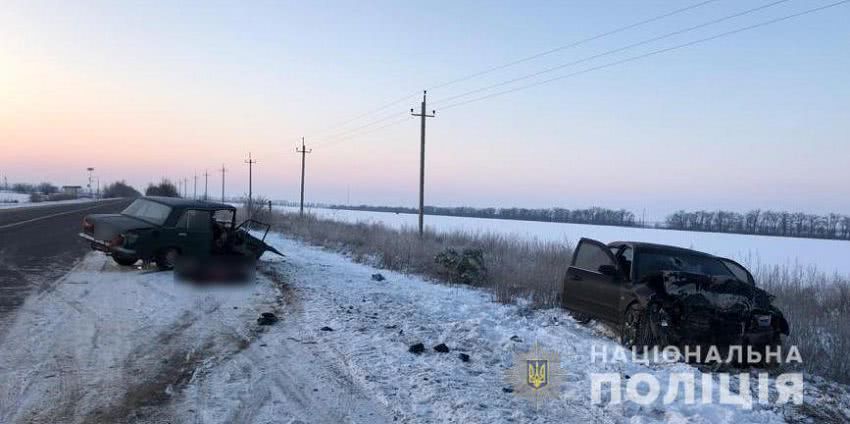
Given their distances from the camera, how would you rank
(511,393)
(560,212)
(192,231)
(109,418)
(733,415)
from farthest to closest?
(560,212) → (192,231) → (511,393) → (733,415) → (109,418)

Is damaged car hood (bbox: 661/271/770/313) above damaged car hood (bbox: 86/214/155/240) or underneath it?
underneath

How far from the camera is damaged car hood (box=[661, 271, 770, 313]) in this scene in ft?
21.7

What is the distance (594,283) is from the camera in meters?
8.40

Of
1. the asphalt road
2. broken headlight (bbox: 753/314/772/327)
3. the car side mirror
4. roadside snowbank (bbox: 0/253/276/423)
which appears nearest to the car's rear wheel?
the car side mirror

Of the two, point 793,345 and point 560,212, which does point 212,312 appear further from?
point 560,212

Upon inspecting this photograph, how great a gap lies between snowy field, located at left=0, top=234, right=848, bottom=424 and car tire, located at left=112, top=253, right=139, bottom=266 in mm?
2182

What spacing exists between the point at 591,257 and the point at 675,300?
226 cm

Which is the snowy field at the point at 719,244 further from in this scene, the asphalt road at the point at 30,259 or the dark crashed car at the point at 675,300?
the asphalt road at the point at 30,259

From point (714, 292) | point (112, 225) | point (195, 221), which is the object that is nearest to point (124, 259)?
point (112, 225)

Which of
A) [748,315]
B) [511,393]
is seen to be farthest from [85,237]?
[748,315]

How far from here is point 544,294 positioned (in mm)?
11062

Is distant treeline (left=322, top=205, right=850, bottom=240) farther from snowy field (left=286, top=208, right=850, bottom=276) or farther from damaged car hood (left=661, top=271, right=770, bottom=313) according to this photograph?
damaged car hood (left=661, top=271, right=770, bottom=313)

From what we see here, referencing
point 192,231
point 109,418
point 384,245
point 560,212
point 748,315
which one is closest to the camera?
point 109,418

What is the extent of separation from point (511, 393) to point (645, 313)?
247 centimetres
